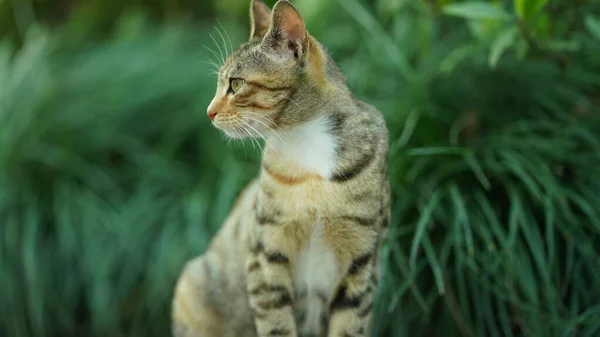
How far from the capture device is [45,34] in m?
4.52

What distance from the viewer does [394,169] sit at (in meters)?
3.17

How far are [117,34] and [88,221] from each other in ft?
6.08

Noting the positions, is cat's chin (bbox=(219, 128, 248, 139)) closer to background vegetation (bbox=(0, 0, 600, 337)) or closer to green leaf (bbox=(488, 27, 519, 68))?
background vegetation (bbox=(0, 0, 600, 337))

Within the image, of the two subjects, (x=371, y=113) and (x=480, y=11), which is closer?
(x=371, y=113)

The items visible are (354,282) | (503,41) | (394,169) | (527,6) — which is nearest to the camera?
(354,282)

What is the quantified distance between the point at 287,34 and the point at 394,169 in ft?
4.62

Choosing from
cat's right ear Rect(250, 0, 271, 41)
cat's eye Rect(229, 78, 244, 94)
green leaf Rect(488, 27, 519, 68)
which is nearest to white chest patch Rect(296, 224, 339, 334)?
cat's eye Rect(229, 78, 244, 94)

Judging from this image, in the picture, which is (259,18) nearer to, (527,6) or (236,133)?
(236,133)

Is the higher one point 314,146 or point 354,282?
point 314,146

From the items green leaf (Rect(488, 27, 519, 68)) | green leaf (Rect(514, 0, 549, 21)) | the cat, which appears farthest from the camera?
green leaf (Rect(488, 27, 519, 68))

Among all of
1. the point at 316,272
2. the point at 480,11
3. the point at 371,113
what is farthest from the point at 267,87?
the point at 480,11

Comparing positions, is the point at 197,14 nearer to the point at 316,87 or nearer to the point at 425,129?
the point at 425,129

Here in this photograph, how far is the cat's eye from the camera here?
192cm

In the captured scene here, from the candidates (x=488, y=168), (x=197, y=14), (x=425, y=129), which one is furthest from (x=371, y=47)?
(x=197, y=14)
